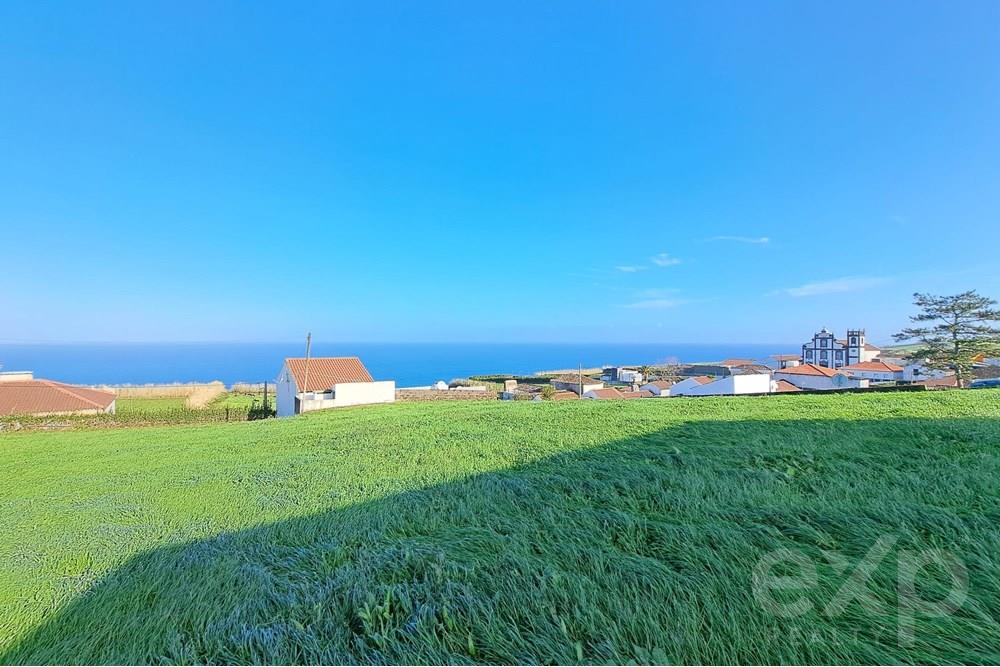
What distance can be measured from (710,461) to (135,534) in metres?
4.14

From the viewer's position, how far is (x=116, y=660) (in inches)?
57.8

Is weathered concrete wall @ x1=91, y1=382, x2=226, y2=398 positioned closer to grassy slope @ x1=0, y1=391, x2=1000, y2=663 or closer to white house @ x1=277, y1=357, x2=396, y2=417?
white house @ x1=277, y1=357, x2=396, y2=417

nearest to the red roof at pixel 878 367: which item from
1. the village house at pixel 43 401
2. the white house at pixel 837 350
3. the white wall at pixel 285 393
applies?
the white house at pixel 837 350

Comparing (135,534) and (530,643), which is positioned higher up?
(530,643)

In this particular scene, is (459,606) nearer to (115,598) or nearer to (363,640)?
(363,640)

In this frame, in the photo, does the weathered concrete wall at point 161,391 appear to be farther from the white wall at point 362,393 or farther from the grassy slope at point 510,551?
the grassy slope at point 510,551

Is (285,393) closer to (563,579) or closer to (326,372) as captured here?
(326,372)

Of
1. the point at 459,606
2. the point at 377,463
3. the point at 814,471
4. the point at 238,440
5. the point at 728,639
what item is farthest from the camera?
the point at 238,440

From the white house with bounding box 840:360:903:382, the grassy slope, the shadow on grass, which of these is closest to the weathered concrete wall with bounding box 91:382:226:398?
the grassy slope

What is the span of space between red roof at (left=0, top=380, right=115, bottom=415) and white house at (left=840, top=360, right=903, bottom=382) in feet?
213

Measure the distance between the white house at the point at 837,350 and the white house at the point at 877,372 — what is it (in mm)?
13111

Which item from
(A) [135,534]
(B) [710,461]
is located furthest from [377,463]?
(B) [710,461]

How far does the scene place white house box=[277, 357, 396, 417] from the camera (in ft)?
60.3

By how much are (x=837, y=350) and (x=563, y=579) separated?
278 ft
